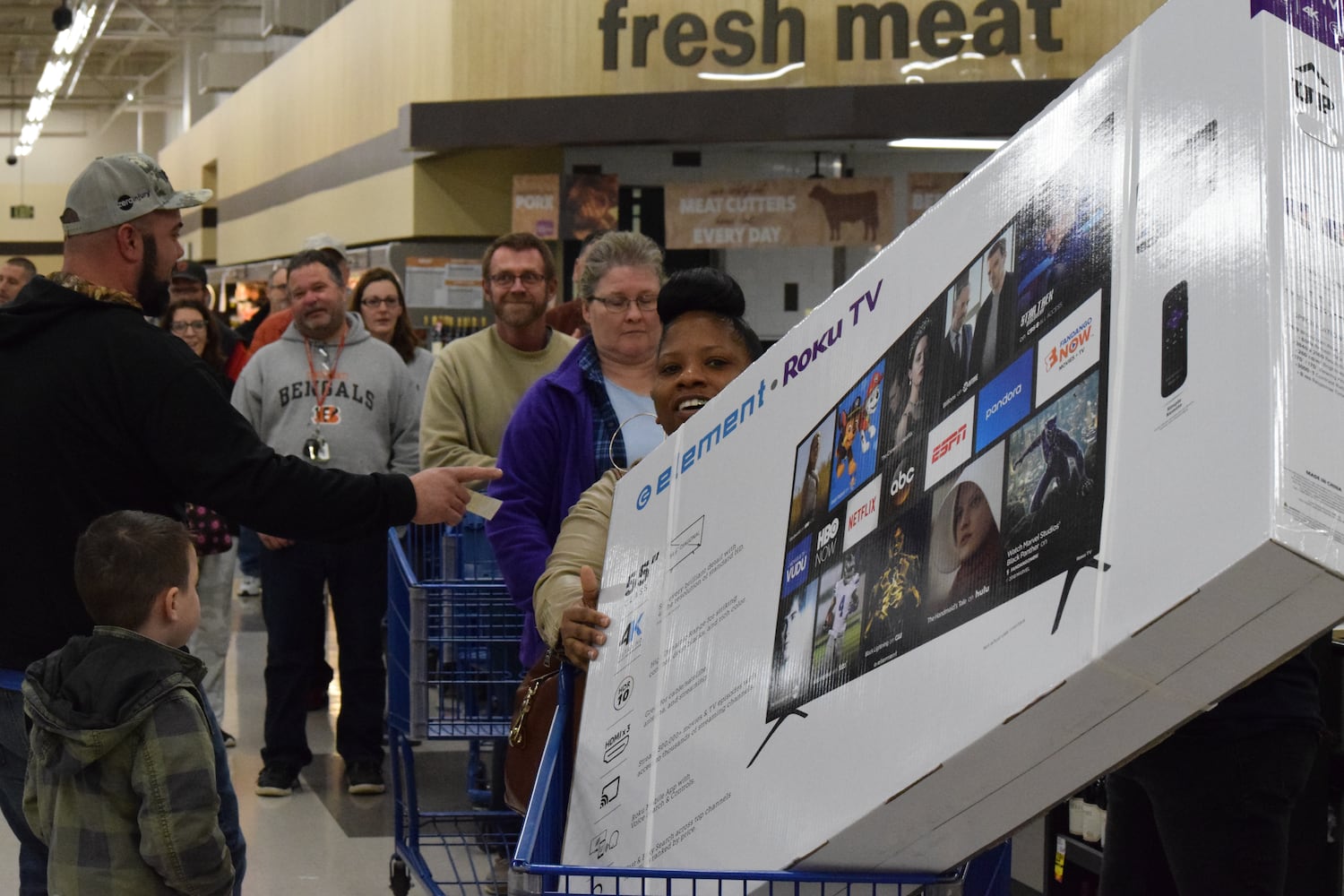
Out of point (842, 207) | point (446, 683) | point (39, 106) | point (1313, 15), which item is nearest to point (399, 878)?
point (446, 683)

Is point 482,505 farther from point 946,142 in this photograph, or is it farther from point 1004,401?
point 946,142

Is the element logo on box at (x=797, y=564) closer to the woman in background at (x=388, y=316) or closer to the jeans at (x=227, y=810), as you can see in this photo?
the jeans at (x=227, y=810)

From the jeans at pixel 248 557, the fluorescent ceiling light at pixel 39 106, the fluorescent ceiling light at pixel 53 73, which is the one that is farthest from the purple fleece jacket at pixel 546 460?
the fluorescent ceiling light at pixel 39 106

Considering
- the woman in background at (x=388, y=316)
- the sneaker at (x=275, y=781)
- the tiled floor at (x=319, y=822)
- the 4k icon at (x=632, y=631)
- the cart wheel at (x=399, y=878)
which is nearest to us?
the 4k icon at (x=632, y=631)

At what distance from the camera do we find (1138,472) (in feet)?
3.26

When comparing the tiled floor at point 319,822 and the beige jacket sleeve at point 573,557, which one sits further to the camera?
the tiled floor at point 319,822

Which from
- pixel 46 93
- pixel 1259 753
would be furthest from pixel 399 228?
pixel 46 93

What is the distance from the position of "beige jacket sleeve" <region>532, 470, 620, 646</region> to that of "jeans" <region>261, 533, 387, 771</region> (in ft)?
10.6

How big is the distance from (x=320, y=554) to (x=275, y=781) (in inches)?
31.6

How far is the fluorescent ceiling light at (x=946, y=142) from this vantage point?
31.9ft

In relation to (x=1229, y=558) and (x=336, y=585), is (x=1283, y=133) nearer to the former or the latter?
(x=1229, y=558)

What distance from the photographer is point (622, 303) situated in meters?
3.18

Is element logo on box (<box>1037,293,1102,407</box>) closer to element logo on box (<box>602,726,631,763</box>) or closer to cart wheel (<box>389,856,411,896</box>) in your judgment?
element logo on box (<box>602,726,631,763</box>)

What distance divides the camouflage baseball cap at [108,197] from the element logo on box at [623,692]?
4.38ft
